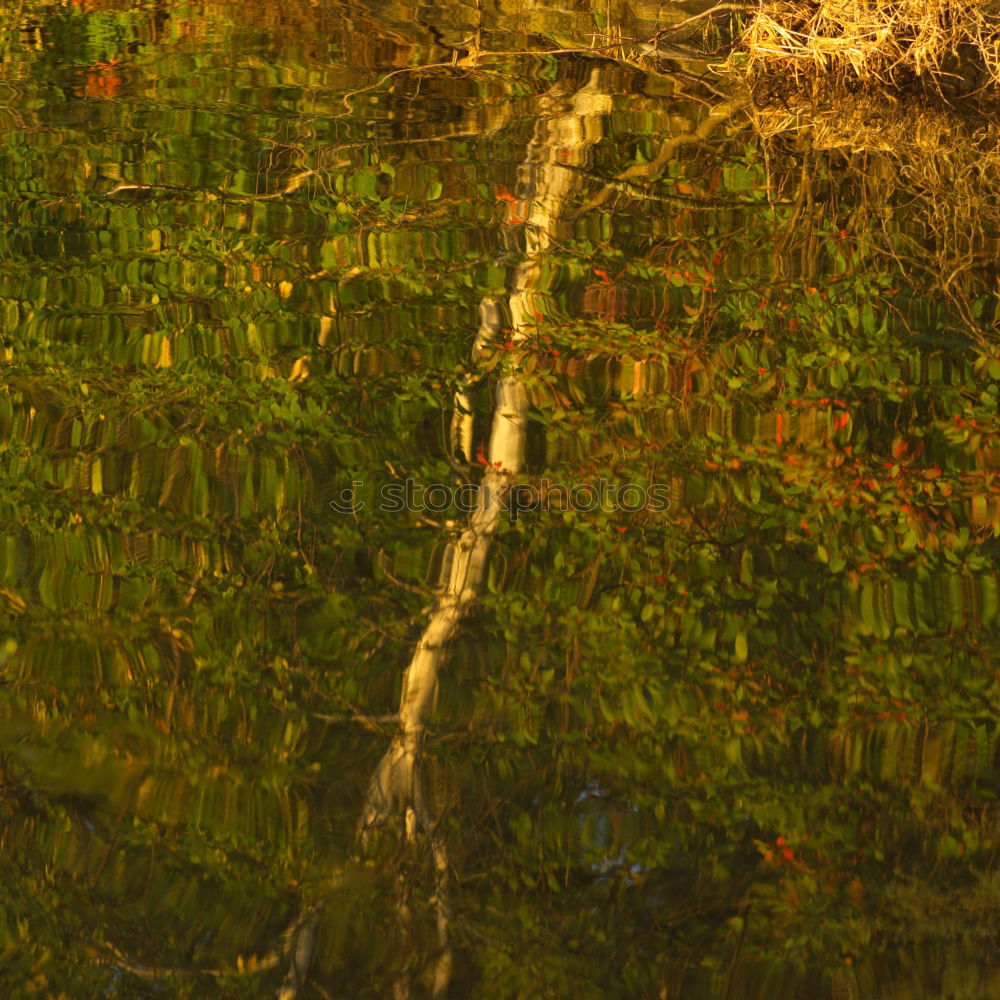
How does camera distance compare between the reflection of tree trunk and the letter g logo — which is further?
the letter g logo

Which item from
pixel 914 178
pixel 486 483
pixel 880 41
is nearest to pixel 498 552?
pixel 486 483

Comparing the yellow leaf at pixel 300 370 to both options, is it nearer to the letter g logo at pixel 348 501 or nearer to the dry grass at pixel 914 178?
the letter g logo at pixel 348 501

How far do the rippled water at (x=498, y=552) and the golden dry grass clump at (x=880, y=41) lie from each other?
311mm

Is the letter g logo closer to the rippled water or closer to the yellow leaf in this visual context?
the rippled water

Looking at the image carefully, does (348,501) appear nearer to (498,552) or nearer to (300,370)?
(498,552)

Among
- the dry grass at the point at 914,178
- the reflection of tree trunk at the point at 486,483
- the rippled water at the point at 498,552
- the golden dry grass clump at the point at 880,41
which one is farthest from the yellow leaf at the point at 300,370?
the golden dry grass clump at the point at 880,41

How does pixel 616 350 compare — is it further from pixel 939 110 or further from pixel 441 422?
pixel 939 110

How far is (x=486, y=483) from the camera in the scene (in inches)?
155

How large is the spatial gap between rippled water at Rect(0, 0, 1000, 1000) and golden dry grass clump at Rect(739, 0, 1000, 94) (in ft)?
1.02

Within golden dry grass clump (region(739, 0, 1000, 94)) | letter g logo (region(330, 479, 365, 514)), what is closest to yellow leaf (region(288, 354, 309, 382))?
letter g logo (region(330, 479, 365, 514))

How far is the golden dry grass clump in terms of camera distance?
252 inches

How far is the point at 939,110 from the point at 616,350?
10.3 feet

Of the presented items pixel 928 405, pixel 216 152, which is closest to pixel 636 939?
pixel 928 405

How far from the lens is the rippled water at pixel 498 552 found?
2.49 metres
